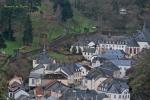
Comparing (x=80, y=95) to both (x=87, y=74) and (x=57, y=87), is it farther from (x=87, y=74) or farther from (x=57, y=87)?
(x=87, y=74)

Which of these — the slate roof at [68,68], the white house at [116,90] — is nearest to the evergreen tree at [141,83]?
the white house at [116,90]

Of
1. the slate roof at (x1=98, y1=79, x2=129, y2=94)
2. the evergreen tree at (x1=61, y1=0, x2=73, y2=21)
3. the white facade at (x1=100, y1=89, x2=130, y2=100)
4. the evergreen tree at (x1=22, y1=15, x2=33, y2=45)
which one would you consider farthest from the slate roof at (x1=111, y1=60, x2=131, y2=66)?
the evergreen tree at (x1=61, y1=0, x2=73, y2=21)

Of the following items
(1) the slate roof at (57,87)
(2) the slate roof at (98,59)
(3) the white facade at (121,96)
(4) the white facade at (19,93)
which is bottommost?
(3) the white facade at (121,96)

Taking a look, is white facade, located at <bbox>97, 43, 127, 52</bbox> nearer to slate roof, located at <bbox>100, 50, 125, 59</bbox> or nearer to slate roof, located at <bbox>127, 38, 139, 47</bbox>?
slate roof, located at <bbox>127, 38, 139, 47</bbox>

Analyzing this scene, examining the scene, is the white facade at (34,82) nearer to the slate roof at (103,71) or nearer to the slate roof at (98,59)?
the slate roof at (103,71)

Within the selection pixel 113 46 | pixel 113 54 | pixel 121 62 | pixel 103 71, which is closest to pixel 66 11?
pixel 113 46

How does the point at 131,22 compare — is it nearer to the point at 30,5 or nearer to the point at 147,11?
the point at 147,11

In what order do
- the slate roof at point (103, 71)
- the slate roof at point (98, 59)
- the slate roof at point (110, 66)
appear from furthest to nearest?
the slate roof at point (98, 59), the slate roof at point (110, 66), the slate roof at point (103, 71)

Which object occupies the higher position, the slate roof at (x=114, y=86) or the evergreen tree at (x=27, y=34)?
the evergreen tree at (x=27, y=34)
